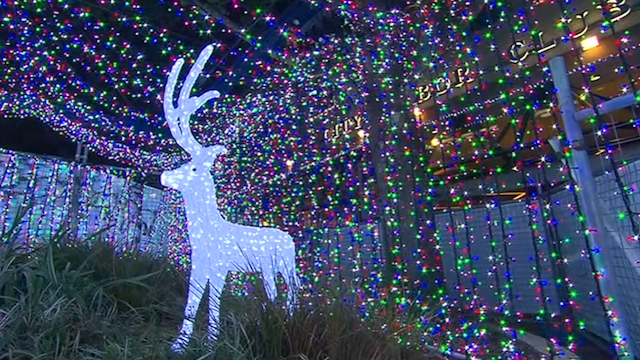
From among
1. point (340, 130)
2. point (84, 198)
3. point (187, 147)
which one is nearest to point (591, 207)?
point (187, 147)

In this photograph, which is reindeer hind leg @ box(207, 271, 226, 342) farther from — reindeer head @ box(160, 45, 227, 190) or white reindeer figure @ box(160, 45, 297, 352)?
reindeer head @ box(160, 45, 227, 190)

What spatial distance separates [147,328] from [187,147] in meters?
1.38

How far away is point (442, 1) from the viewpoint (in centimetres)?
430

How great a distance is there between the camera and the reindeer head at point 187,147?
292 centimetres

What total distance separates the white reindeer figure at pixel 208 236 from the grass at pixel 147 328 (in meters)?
0.31

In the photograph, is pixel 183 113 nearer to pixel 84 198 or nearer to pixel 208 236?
pixel 208 236

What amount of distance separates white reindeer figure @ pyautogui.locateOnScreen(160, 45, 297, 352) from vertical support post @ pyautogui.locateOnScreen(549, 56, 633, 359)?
5.49 feet


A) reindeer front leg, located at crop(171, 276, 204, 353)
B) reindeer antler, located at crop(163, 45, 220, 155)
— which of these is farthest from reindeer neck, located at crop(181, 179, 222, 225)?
reindeer front leg, located at crop(171, 276, 204, 353)

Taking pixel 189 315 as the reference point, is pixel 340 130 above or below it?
above

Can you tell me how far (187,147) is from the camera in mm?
3018

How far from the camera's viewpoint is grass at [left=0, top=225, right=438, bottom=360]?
172 centimetres

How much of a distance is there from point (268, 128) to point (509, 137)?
490 centimetres

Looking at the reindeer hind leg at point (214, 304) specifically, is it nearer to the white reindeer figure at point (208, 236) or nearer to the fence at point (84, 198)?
the white reindeer figure at point (208, 236)

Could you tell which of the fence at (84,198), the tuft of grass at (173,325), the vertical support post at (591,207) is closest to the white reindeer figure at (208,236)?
the tuft of grass at (173,325)
